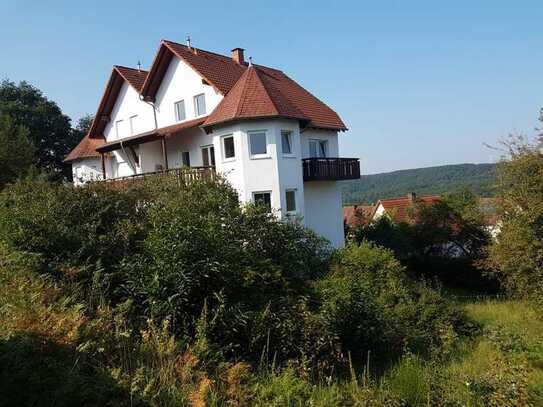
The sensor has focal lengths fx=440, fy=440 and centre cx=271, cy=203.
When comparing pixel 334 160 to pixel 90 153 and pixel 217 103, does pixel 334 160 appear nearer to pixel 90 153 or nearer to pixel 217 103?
pixel 217 103

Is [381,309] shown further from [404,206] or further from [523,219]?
[404,206]

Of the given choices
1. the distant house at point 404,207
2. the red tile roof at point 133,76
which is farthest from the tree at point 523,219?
the red tile roof at point 133,76

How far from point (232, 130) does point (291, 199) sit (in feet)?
13.5

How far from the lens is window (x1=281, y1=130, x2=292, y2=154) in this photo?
789 inches

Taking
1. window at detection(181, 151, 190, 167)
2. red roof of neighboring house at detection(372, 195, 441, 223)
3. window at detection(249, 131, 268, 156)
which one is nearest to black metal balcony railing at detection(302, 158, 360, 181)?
window at detection(249, 131, 268, 156)

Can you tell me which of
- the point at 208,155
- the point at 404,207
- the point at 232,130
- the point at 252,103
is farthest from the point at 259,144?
the point at 404,207

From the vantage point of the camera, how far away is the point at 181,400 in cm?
511

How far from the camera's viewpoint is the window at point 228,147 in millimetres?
19953

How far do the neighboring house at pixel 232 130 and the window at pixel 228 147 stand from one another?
5 cm

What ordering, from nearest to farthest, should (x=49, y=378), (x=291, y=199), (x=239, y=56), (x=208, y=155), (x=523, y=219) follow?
1. (x=49, y=378)
2. (x=523, y=219)
3. (x=291, y=199)
4. (x=208, y=155)
5. (x=239, y=56)

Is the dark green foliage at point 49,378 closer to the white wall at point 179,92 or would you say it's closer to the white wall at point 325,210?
the white wall at point 325,210

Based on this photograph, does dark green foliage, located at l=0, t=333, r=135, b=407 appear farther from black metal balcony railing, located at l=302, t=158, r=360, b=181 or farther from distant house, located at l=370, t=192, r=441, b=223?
distant house, located at l=370, t=192, r=441, b=223

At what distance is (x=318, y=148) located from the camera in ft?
77.6

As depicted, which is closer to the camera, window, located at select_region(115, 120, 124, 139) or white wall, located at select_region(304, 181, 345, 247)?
white wall, located at select_region(304, 181, 345, 247)
